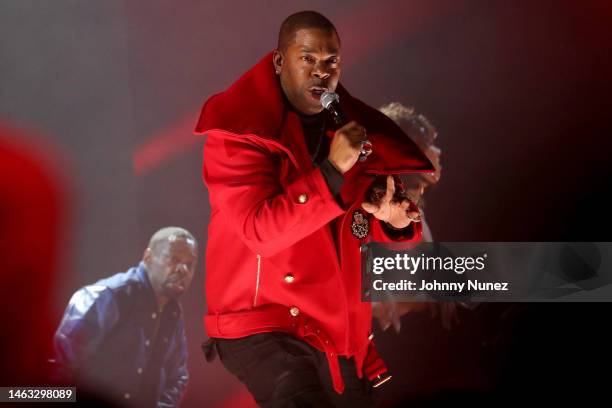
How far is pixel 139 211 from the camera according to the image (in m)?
3.71

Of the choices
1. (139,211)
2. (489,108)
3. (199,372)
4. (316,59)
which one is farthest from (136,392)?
(489,108)

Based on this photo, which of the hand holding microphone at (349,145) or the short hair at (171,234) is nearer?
the hand holding microphone at (349,145)

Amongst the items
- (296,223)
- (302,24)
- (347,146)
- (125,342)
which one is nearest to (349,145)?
(347,146)

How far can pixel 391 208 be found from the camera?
7.82 feet

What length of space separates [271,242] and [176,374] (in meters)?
1.76

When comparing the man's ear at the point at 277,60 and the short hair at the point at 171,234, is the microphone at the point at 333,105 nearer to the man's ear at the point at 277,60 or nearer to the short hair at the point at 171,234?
the man's ear at the point at 277,60

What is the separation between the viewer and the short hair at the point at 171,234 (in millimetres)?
3695

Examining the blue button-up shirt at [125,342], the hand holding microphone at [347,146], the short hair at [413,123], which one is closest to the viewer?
the hand holding microphone at [347,146]

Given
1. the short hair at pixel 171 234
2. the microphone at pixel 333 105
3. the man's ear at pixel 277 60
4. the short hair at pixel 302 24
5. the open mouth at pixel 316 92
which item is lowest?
the short hair at pixel 171 234

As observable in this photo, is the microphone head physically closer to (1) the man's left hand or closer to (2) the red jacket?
(2) the red jacket

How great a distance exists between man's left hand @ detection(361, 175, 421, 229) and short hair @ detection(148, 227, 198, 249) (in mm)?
1481

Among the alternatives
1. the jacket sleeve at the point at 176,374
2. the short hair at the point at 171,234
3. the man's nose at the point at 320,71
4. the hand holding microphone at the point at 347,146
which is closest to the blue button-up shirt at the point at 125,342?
the jacket sleeve at the point at 176,374

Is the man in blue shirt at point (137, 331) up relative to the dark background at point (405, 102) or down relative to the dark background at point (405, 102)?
down

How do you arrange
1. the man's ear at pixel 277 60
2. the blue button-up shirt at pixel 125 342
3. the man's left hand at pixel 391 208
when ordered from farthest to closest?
the blue button-up shirt at pixel 125 342 → the man's ear at pixel 277 60 → the man's left hand at pixel 391 208
